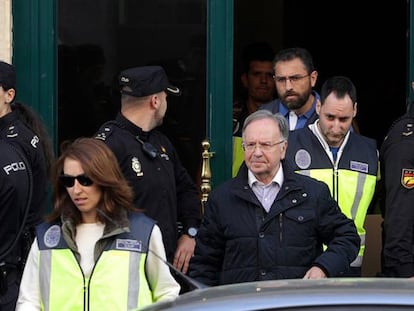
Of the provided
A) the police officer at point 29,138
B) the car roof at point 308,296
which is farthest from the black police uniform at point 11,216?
the car roof at point 308,296

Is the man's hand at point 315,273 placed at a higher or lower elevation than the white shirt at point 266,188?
lower

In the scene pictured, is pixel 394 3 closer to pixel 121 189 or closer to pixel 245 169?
pixel 245 169

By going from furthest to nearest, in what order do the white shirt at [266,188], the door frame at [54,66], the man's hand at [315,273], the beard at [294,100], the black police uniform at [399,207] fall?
the door frame at [54,66], the beard at [294,100], the black police uniform at [399,207], the white shirt at [266,188], the man's hand at [315,273]

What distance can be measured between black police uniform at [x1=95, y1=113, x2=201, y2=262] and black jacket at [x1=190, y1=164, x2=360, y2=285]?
0.68 metres

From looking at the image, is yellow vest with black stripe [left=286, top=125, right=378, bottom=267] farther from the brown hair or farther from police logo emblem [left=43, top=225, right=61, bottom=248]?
police logo emblem [left=43, top=225, right=61, bottom=248]

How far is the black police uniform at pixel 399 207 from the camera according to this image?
7070mm

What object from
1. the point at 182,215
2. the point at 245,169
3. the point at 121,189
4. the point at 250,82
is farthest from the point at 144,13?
the point at 121,189

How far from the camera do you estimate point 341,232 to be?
6426 mm

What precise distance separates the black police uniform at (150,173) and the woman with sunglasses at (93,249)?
1194mm

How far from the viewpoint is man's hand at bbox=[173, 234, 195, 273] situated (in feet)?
24.2

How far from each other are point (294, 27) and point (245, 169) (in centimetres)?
632

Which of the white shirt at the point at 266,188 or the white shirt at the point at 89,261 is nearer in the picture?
the white shirt at the point at 89,261

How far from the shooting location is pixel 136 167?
7.14 metres

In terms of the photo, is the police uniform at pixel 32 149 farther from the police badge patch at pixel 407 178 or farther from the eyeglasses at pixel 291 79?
the police badge patch at pixel 407 178
